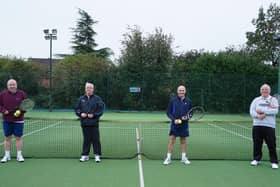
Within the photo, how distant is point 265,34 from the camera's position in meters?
38.8

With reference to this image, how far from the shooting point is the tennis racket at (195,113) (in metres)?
7.30

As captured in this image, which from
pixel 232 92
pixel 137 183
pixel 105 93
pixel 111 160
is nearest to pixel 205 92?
pixel 232 92

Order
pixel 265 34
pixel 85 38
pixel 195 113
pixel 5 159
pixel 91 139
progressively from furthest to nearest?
pixel 85 38 → pixel 265 34 → pixel 195 113 → pixel 91 139 → pixel 5 159

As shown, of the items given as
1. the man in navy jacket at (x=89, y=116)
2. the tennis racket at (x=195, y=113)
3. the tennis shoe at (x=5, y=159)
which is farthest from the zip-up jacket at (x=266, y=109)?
the tennis shoe at (x=5, y=159)

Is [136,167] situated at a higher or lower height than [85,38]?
lower

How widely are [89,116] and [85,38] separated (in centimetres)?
3618

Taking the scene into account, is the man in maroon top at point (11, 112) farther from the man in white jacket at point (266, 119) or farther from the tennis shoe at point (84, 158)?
the man in white jacket at point (266, 119)

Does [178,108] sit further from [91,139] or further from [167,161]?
[91,139]

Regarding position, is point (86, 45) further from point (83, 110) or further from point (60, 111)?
point (83, 110)

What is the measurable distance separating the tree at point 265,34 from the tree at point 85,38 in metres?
15.3

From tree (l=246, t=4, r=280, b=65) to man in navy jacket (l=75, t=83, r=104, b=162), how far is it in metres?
32.6

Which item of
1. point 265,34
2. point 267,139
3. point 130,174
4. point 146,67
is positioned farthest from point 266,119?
point 265,34

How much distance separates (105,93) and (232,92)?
26.0ft

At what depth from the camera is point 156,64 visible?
1162 inches
